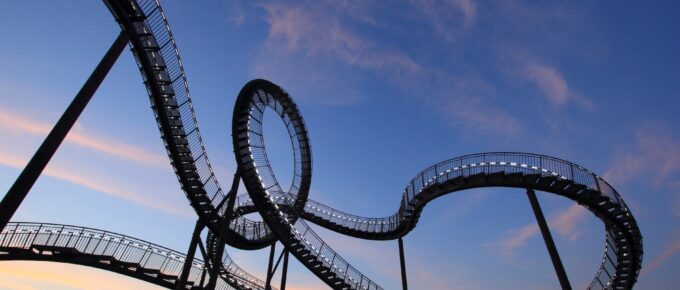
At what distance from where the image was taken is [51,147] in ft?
22.4

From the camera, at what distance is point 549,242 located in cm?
1403

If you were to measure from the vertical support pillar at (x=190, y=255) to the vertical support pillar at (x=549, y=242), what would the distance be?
13.1m

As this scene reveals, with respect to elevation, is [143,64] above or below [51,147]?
above

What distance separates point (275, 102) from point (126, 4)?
11.1 metres

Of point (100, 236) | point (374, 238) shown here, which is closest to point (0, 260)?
point (100, 236)

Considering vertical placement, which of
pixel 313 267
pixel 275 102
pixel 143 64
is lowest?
pixel 313 267

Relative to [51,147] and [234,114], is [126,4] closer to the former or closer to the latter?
[51,147]

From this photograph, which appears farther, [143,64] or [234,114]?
[234,114]

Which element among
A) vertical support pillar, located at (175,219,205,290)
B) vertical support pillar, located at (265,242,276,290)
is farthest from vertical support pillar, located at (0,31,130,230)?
vertical support pillar, located at (265,242,276,290)

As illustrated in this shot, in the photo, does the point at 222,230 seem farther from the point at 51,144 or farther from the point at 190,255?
the point at 51,144

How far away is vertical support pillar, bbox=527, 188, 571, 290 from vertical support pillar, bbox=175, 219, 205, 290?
1312cm

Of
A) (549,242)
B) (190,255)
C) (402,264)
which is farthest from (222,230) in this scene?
(549,242)

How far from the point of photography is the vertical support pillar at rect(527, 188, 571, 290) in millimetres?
13375

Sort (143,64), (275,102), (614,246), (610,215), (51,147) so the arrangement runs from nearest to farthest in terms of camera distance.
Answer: (51,147), (143,64), (610,215), (614,246), (275,102)
